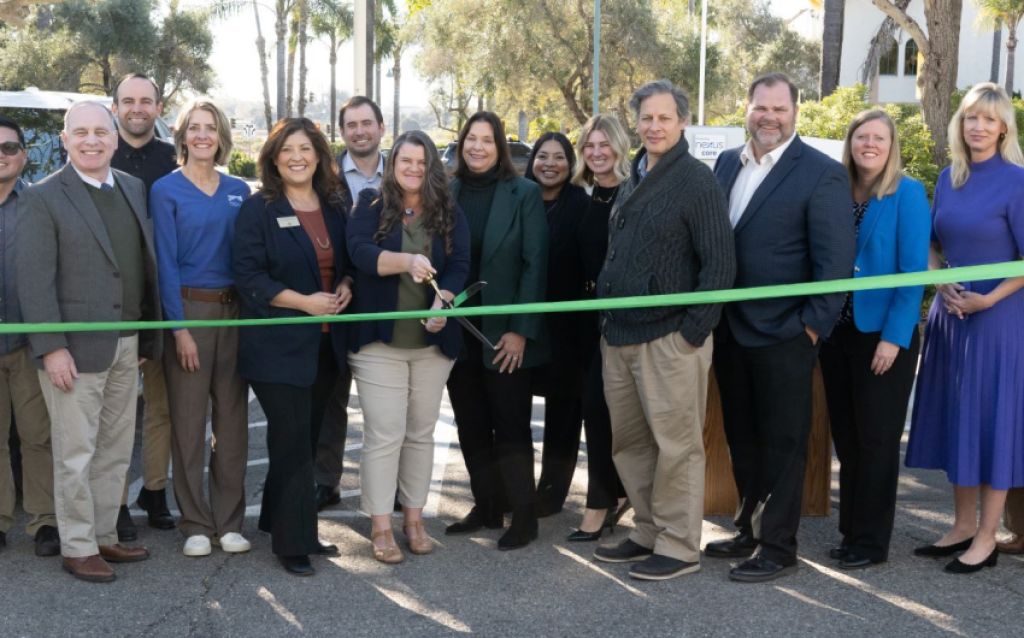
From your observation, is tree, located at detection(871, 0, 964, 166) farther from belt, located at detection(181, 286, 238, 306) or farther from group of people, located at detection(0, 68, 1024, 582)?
belt, located at detection(181, 286, 238, 306)

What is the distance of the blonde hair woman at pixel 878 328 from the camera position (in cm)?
497

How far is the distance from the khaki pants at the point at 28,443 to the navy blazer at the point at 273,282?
41.0 inches

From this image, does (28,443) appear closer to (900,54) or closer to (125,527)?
(125,527)

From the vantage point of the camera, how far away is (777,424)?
5.02m

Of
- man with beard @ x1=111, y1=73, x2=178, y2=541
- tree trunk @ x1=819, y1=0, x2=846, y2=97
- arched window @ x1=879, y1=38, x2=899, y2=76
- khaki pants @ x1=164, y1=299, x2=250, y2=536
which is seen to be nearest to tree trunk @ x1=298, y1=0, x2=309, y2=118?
arched window @ x1=879, y1=38, x2=899, y2=76

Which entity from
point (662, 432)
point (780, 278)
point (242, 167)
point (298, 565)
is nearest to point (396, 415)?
point (298, 565)

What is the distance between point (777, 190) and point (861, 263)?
57 centimetres

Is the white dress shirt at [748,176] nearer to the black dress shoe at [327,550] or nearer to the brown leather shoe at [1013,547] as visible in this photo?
→ the brown leather shoe at [1013,547]

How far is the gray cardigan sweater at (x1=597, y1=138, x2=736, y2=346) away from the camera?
4.81m

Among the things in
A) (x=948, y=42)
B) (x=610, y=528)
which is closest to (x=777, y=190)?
(x=610, y=528)

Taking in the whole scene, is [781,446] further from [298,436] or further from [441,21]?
[441,21]

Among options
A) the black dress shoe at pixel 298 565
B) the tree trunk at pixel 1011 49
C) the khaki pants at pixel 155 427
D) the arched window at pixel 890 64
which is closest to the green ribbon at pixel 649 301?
the khaki pants at pixel 155 427

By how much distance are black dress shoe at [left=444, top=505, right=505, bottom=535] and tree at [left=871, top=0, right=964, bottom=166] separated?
916 centimetres

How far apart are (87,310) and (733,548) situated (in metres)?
3.05
